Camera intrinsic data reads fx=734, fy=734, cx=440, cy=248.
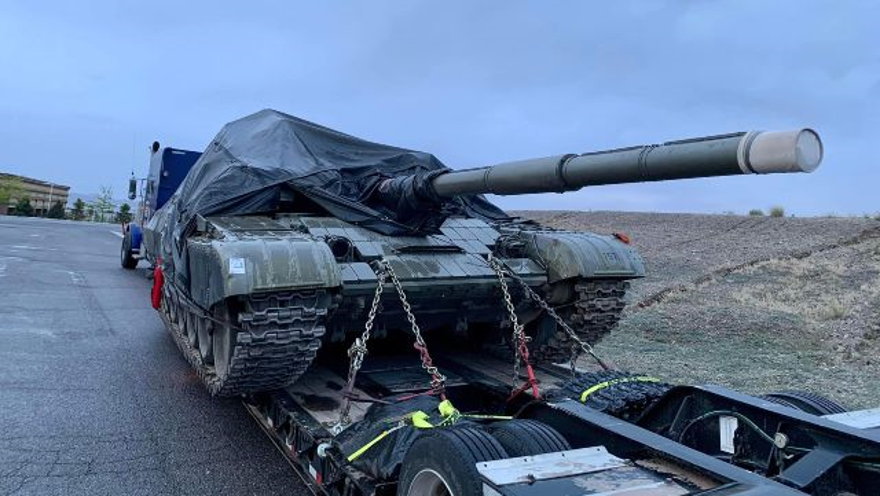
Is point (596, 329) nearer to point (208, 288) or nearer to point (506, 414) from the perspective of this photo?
point (506, 414)

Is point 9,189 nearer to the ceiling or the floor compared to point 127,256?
nearer to the ceiling

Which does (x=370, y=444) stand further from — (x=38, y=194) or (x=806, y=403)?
(x=38, y=194)

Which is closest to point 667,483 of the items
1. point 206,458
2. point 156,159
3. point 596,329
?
point 206,458

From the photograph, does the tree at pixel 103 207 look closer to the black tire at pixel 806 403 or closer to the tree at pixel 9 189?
the tree at pixel 9 189

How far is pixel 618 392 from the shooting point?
13.1ft

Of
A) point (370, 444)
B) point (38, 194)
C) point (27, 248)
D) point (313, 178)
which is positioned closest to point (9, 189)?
point (38, 194)

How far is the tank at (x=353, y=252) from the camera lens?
457 cm

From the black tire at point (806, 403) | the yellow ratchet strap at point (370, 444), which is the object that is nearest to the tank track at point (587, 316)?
the black tire at point (806, 403)

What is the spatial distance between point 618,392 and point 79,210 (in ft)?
185

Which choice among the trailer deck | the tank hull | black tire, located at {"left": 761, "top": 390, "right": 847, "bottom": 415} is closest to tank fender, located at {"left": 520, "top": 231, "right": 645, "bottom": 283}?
the tank hull

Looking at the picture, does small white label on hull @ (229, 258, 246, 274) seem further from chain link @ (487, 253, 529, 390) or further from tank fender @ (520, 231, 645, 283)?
tank fender @ (520, 231, 645, 283)

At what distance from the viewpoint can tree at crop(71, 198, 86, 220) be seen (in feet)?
173

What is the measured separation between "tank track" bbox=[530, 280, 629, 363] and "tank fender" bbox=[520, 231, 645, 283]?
0.50 feet

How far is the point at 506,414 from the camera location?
4723mm
